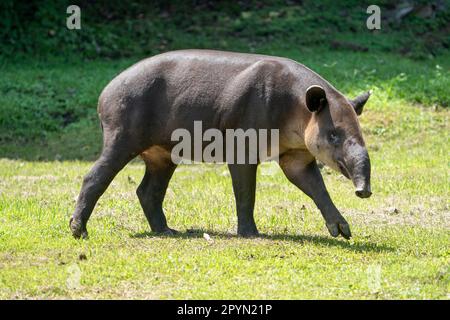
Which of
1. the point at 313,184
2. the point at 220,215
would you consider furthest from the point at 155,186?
the point at 313,184

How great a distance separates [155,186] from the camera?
35.3 feet

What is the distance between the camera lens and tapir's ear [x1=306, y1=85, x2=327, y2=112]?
968 centimetres

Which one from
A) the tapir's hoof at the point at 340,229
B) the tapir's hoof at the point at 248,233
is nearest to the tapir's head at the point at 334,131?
the tapir's hoof at the point at 340,229

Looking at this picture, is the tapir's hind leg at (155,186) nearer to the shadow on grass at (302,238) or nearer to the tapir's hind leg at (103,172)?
the shadow on grass at (302,238)

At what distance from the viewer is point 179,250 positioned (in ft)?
30.9

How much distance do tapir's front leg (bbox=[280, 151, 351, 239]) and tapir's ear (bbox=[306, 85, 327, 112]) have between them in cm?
70

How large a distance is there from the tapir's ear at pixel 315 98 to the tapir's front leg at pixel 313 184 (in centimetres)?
70

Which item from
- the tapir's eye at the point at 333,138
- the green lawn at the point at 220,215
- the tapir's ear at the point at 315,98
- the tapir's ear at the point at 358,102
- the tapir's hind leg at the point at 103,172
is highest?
the tapir's ear at the point at 315,98

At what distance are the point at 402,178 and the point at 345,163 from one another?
417 centimetres

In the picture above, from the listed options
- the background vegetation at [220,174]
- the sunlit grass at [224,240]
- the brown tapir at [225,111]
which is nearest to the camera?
the sunlit grass at [224,240]

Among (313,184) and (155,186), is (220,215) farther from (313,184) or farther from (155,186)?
(313,184)

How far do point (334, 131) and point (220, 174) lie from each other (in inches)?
187

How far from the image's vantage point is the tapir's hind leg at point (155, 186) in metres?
10.6
